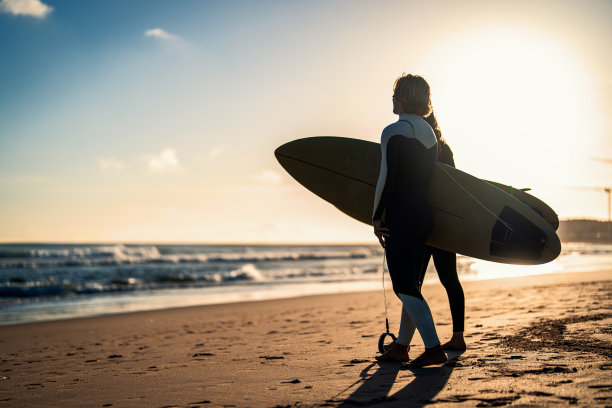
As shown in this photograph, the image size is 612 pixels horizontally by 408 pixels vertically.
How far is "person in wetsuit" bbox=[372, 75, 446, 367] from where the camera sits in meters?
3.14

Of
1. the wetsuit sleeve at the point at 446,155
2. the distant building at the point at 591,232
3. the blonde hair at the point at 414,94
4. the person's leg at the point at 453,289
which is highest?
the blonde hair at the point at 414,94

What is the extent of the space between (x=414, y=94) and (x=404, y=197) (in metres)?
0.66

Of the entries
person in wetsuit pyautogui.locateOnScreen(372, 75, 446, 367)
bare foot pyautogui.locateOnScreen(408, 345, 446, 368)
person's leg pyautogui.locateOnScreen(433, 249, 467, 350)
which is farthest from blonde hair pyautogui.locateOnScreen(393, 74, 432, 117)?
bare foot pyautogui.locateOnScreen(408, 345, 446, 368)

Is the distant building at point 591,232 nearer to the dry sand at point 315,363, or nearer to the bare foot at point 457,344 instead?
the dry sand at point 315,363

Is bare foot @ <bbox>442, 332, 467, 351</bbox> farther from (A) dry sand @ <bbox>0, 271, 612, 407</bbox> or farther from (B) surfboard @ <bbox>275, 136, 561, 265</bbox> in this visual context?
(B) surfboard @ <bbox>275, 136, 561, 265</bbox>

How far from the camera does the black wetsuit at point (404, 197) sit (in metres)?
3.14

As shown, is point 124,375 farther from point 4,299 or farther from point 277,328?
point 4,299

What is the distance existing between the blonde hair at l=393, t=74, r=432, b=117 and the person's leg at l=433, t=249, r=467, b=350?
1090 millimetres

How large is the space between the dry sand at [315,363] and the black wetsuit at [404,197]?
2.07ft

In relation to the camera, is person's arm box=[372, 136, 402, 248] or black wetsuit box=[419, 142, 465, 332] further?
black wetsuit box=[419, 142, 465, 332]

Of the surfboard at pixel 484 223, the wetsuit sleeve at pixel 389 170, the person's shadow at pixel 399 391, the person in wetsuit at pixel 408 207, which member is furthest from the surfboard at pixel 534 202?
the person's shadow at pixel 399 391

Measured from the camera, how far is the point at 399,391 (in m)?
2.63

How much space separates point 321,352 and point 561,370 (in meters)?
1.86

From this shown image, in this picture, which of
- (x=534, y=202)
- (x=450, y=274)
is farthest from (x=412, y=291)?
(x=534, y=202)
